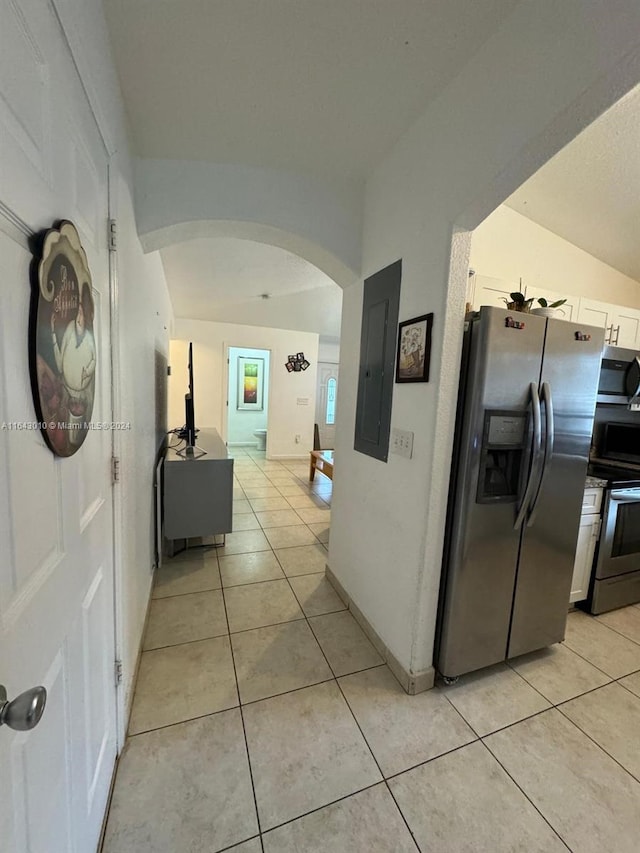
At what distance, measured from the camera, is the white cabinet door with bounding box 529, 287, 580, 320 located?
2.22 meters

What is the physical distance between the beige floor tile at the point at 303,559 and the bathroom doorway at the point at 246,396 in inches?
197

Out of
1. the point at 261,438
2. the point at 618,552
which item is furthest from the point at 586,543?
the point at 261,438

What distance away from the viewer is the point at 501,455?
162 cm

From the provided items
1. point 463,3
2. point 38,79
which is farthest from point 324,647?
point 463,3

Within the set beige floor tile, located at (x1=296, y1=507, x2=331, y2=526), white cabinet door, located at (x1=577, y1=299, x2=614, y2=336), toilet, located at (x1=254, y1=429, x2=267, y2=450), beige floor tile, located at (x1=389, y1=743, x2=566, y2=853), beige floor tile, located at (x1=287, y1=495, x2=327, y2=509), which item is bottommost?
beige floor tile, located at (x1=389, y1=743, x2=566, y2=853)

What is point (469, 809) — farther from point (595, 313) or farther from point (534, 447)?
point (595, 313)

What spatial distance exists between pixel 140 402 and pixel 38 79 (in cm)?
138

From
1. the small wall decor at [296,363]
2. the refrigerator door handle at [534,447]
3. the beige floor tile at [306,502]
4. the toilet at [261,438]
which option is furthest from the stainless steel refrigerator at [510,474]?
the toilet at [261,438]

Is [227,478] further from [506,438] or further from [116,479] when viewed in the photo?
[506,438]

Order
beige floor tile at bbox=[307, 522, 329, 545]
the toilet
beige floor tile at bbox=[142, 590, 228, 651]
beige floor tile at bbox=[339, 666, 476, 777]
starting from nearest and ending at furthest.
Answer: beige floor tile at bbox=[339, 666, 476, 777] → beige floor tile at bbox=[142, 590, 228, 651] → beige floor tile at bbox=[307, 522, 329, 545] → the toilet

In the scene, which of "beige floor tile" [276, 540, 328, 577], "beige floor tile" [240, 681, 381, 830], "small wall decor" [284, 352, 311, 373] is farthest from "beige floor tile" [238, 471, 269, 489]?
"beige floor tile" [240, 681, 381, 830]

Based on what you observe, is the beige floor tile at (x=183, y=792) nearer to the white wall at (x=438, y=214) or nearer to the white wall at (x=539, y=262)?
the white wall at (x=438, y=214)

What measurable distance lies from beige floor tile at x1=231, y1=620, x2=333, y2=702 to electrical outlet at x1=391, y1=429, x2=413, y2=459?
1161mm

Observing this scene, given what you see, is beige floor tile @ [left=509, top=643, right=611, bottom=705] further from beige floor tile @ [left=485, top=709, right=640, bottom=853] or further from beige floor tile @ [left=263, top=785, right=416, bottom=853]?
beige floor tile @ [left=263, top=785, right=416, bottom=853]
